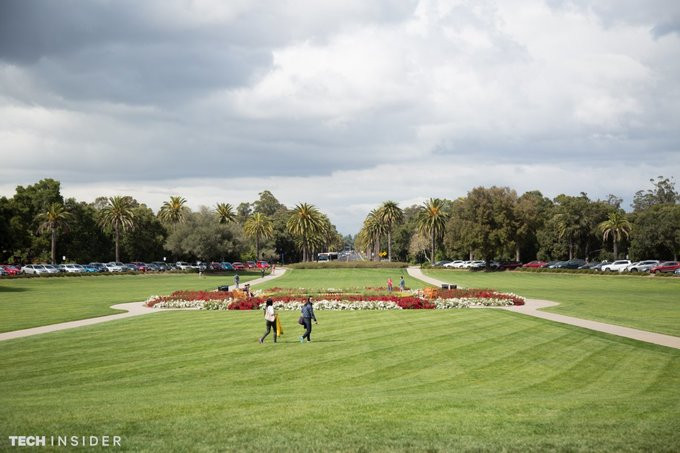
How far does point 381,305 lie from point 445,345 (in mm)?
15061

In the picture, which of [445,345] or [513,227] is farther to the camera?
[513,227]

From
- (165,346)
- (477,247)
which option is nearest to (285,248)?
(477,247)

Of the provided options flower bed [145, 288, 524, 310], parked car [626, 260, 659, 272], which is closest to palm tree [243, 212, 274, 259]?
parked car [626, 260, 659, 272]

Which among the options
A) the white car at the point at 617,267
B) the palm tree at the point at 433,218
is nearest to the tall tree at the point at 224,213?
the palm tree at the point at 433,218

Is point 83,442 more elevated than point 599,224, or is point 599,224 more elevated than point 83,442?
point 599,224

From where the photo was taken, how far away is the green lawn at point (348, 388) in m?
10.0

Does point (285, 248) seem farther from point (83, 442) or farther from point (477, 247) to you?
point (83, 442)

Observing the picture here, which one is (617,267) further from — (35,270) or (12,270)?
(12,270)

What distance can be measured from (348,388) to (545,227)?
113m

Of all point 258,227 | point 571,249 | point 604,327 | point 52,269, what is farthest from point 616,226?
point 52,269

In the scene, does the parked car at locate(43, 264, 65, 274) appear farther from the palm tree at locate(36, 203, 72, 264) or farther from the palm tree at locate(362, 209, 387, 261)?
the palm tree at locate(362, 209, 387, 261)

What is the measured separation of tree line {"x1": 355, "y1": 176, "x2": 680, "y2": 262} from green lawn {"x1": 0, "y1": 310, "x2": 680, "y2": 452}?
2942 inches

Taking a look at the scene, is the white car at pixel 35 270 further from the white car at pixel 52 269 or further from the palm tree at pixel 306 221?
the palm tree at pixel 306 221

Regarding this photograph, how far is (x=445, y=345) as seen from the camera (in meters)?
21.1
